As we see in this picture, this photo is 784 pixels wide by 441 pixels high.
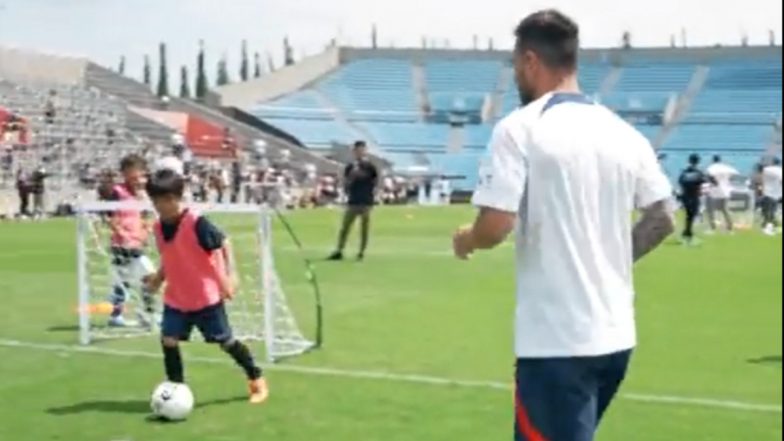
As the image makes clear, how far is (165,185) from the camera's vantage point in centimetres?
659

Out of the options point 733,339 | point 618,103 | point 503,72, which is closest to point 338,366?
point 733,339

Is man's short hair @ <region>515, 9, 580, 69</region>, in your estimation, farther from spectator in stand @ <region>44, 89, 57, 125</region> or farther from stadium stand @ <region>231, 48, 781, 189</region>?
stadium stand @ <region>231, 48, 781, 189</region>

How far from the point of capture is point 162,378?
25.8 feet

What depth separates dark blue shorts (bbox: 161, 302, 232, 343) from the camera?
22.4 ft

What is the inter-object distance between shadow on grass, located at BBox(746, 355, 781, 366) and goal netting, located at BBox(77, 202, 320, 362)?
2893 millimetres

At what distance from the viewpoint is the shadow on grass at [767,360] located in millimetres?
8750

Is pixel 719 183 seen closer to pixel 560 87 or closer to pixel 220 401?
pixel 220 401

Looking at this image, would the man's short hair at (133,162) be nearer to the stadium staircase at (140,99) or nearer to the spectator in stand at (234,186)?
the stadium staircase at (140,99)

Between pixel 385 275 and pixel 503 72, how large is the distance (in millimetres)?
40846

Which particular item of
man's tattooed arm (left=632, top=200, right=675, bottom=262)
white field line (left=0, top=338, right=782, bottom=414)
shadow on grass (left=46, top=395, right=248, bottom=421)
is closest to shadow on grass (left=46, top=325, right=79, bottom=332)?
white field line (left=0, top=338, right=782, bottom=414)

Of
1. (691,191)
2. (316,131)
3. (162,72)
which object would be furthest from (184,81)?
(316,131)

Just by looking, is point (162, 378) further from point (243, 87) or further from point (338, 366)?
point (243, 87)

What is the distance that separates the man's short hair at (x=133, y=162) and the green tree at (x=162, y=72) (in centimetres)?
43

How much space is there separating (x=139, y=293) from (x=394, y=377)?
2.83 m
